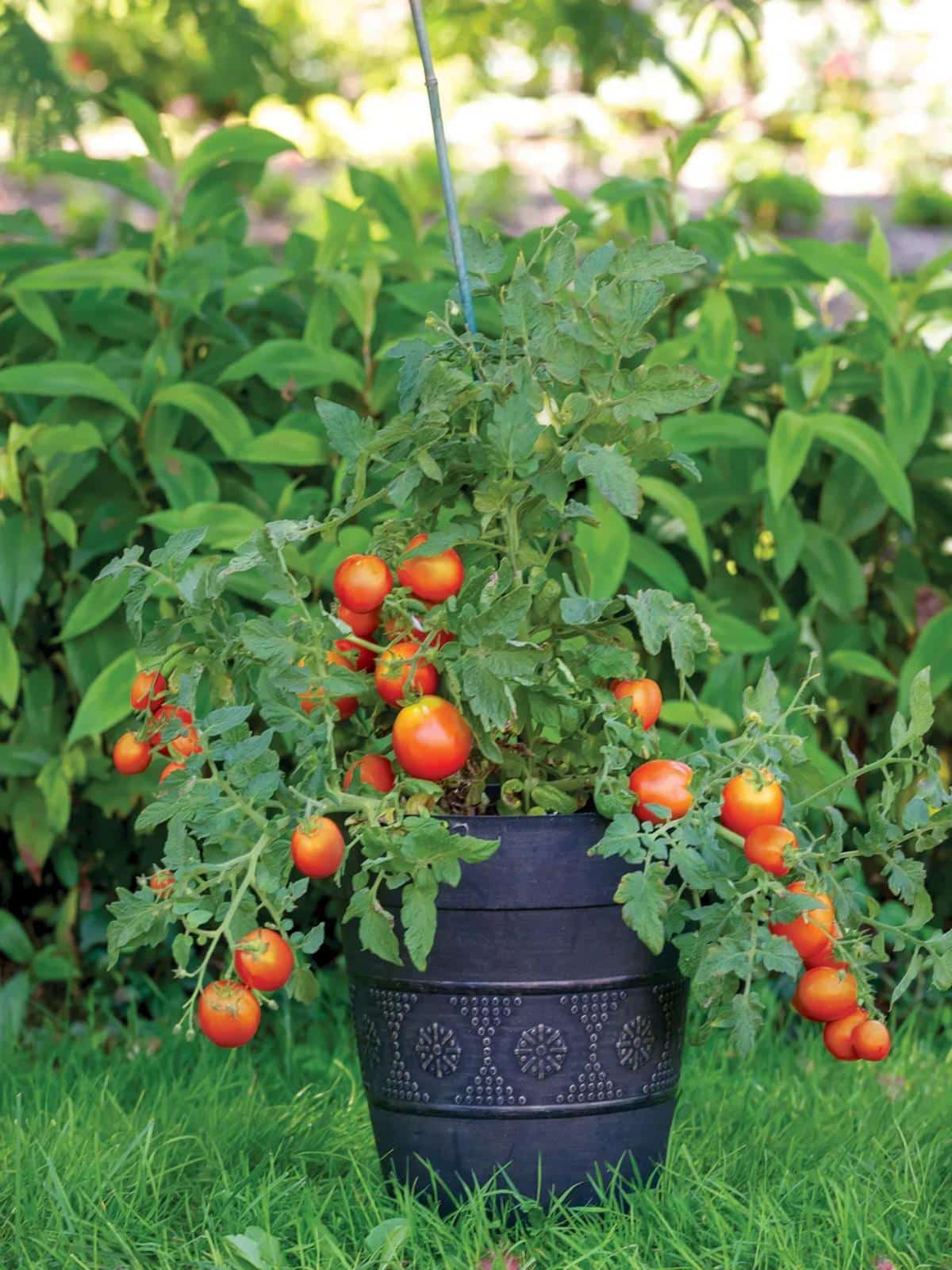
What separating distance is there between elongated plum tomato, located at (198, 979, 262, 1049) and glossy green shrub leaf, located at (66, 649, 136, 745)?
0.67m

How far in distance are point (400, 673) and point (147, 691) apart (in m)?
0.28

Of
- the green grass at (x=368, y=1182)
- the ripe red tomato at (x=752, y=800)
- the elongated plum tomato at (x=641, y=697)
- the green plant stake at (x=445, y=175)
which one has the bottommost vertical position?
the green grass at (x=368, y=1182)

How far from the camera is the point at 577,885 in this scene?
4.63ft

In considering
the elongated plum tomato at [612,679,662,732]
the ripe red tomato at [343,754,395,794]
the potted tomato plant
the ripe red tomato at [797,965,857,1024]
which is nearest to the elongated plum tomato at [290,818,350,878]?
the potted tomato plant

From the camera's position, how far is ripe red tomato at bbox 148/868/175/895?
4.50 feet

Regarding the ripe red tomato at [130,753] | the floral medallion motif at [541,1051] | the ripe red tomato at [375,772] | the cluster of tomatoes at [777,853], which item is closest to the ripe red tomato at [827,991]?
the cluster of tomatoes at [777,853]

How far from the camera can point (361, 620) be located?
148 centimetres

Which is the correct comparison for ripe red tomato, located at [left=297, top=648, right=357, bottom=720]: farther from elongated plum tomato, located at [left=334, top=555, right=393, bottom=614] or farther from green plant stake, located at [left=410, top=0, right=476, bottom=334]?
green plant stake, located at [left=410, top=0, right=476, bottom=334]

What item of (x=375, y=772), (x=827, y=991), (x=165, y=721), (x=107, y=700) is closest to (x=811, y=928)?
(x=827, y=991)

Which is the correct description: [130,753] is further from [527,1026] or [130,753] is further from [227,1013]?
[527,1026]

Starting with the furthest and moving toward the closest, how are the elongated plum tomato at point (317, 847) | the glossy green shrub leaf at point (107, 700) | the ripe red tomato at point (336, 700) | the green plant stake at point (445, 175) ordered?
the glossy green shrub leaf at point (107, 700)
the green plant stake at point (445, 175)
the ripe red tomato at point (336, 700)
the elongated plum tomato at point (317, 847)

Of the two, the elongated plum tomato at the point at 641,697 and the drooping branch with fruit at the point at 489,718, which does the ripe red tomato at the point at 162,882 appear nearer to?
the drooping branch with fruit at the point at 489,718

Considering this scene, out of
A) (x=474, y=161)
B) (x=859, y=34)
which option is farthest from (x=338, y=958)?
(x=859, y=34)

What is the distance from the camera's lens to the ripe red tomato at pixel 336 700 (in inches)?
56.1
